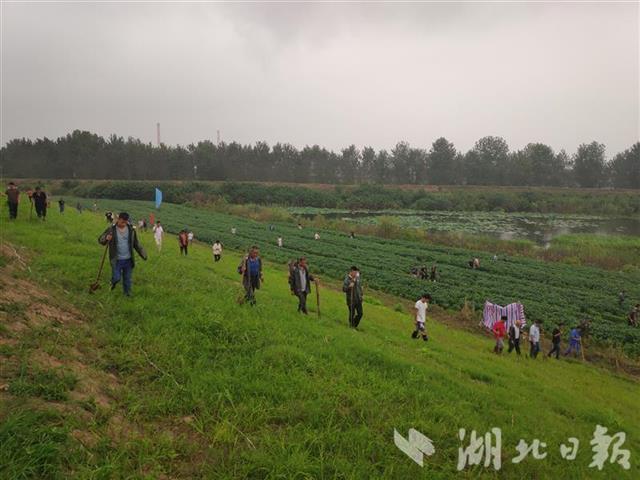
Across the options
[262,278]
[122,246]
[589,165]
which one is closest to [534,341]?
[262,278]

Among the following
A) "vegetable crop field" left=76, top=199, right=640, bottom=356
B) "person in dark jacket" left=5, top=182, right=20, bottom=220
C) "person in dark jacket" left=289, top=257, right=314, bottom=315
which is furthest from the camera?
"vegetable crop field" left=76, top=199, right=640, bottom=356

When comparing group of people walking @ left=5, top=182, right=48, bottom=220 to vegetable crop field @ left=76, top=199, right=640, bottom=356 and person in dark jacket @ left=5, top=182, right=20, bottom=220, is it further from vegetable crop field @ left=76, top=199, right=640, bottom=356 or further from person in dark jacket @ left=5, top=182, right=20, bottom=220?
vegetable crop field @ left=76, top=199, right=640, bottom=356

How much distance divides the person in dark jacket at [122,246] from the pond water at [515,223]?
5103cm

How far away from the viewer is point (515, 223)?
71688 millimetres

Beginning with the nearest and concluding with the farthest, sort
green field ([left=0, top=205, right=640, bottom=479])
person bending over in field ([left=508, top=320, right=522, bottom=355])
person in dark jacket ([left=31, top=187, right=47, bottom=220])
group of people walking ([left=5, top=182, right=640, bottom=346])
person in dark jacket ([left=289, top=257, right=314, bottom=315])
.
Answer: green field ([left=0, top=205, right=640, bottom=479])
group of people walking ([left=5, top=182, right=640, bottom=346])
person in dark jacket ([left=289, top=257, right=314, bottom=315])
person bending over in field ([left=508, top=320, right=522, bottom=355])
person in dark jacket ([left=31, top=187, right=47, bottom=220])

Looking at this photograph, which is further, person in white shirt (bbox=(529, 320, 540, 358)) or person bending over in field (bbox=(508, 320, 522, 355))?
person in white shirt (bbox=(529, 320, 540, 358))

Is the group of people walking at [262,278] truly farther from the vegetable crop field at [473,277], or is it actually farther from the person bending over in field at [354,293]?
the vegetable crop field at [473,277]

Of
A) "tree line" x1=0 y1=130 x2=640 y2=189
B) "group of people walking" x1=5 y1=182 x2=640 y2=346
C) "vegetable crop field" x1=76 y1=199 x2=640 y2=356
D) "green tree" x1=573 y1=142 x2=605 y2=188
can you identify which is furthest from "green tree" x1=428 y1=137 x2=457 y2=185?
"group of people walking" x1=5 y1=182 x2=640 y2=346

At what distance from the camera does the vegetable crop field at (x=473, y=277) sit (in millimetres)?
22172

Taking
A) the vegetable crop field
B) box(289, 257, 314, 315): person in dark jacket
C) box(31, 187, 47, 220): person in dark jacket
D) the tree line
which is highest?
the tree line

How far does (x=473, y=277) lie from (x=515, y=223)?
159 feet

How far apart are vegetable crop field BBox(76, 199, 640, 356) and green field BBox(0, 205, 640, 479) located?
10.9 m

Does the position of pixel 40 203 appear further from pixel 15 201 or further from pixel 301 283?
pixel 301 283

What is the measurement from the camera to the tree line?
356ft
